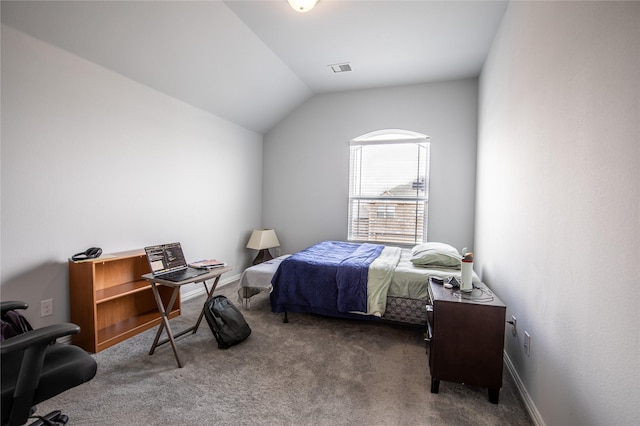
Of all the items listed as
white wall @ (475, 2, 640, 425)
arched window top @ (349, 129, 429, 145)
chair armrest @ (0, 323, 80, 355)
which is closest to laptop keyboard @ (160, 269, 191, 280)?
chair armrest @ (0, 323, 80, 355)

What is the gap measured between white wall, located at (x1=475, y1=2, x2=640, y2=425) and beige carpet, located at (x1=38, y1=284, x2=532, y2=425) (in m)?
0.61

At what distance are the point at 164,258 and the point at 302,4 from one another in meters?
2.47

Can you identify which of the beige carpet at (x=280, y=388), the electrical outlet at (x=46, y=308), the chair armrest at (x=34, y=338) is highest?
the chair armrest at (x=34, y=338)

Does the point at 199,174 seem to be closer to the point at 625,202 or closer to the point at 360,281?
the point at 360,281

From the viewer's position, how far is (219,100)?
3734 mm

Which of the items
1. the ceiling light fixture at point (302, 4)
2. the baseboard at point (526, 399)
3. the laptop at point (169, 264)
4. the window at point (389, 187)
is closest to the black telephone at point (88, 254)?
the laptop at point (169, 264)

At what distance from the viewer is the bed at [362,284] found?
8.77 feet

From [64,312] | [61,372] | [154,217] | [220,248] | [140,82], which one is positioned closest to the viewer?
[61,372]

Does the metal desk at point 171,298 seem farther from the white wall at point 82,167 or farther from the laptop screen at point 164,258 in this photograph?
the white wall at point 82,167

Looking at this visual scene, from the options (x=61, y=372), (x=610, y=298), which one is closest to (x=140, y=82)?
(x=61, y=372)

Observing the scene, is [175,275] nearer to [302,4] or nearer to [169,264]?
[169,264]

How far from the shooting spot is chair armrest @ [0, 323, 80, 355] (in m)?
1.00

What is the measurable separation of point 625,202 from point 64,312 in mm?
3655

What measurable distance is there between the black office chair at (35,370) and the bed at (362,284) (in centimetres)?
184
